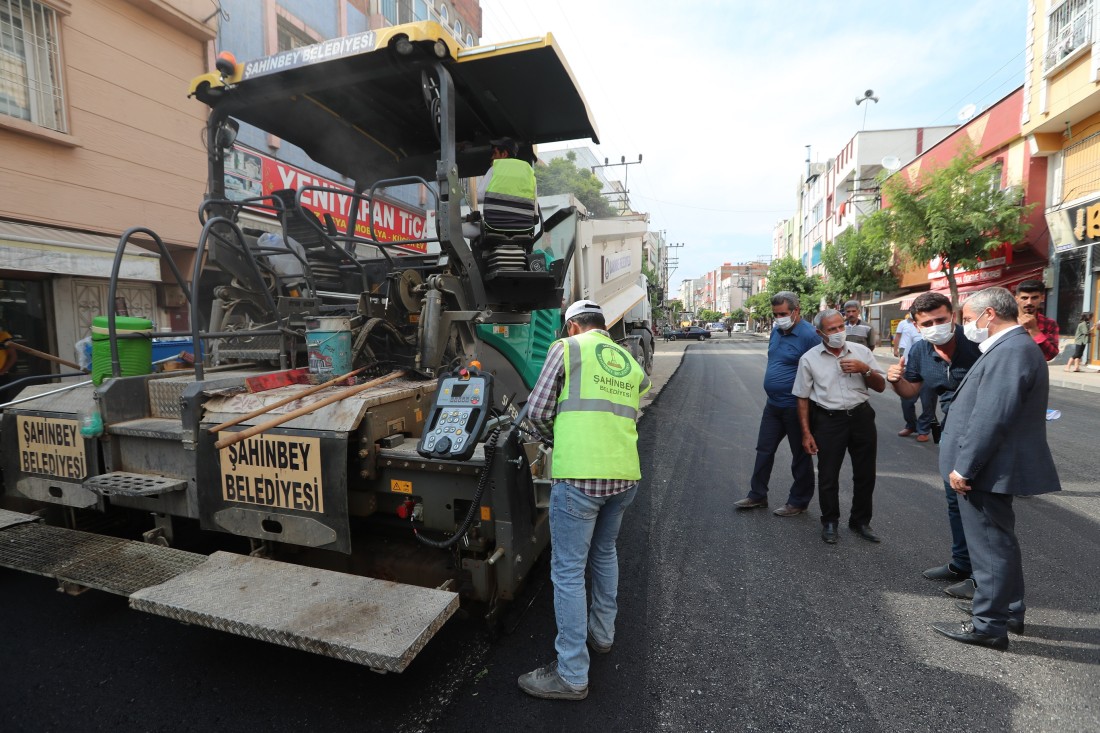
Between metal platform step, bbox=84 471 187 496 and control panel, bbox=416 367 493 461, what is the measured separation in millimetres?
1288

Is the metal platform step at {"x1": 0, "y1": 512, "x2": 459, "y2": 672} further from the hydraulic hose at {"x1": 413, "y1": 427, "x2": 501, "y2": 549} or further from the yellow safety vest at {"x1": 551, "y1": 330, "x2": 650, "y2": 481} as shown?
the yellow safety vest at {"x1": 551, "y1": 330, "x2": 650, "y2": 481}

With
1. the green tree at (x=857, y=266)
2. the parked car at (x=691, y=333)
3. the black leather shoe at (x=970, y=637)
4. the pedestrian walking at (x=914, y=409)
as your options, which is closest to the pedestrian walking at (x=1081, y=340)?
the green tree at (x=857, y=266)

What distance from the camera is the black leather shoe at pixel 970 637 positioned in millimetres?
2574

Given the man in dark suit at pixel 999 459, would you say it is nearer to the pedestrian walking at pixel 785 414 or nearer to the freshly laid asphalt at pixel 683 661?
the freshly laid asphalt at pixel 683 661

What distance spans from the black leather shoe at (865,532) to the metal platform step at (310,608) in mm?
3094

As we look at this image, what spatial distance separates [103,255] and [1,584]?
518 centimetres

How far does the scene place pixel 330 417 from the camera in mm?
2469

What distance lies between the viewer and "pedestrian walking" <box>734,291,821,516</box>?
4.29 metres

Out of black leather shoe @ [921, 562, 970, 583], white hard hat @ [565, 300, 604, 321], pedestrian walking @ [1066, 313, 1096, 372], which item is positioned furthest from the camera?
pedestrian walking @ [1066, 313, 1096, 372]

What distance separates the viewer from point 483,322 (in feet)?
12.1

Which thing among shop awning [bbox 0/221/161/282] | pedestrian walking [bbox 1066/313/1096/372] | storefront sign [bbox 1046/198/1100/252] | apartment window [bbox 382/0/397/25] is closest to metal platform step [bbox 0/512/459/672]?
shop awning [bbox 0/221/161/282]

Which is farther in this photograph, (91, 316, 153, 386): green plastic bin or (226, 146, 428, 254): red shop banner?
(226, 146, 428, 254): red shop banner

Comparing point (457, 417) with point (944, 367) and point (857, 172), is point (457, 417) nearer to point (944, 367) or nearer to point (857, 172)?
point (944, 367)

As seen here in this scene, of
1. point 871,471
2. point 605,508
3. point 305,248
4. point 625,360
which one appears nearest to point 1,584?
point 305,248
